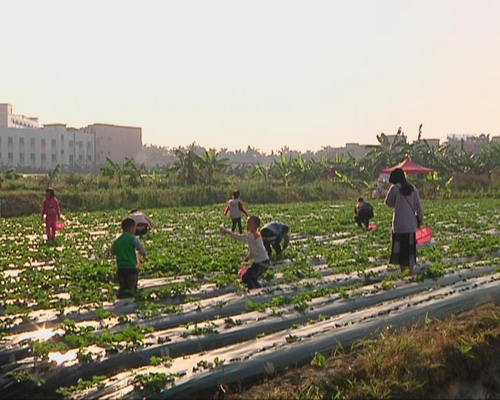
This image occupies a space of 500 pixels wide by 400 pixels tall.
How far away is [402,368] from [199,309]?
2.92 meters

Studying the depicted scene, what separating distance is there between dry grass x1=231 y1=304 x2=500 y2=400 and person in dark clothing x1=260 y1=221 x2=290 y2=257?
17.0 ft

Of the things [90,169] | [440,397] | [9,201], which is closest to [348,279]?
[440,397]

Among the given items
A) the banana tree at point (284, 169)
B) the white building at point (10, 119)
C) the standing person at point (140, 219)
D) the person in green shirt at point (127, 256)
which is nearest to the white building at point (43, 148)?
the white building at point (10, 119)

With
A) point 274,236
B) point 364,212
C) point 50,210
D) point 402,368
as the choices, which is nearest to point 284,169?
point 364,212

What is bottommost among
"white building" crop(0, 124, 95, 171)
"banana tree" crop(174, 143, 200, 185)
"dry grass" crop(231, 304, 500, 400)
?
"dry grass" crop(231, 304, 500, 400)

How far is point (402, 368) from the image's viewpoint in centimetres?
565

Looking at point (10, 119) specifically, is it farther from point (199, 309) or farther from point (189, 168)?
point (199, 309)

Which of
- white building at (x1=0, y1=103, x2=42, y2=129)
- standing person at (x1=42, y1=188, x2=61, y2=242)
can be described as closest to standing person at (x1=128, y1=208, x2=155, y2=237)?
standing person at (x1=42, y1=188, x2=61, y2=242)

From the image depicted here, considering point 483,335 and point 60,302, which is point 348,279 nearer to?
point 483,335

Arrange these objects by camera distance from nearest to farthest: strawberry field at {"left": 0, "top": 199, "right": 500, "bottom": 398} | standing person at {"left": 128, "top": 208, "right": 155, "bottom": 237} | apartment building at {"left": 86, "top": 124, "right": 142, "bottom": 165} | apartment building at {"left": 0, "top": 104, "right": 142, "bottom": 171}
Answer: strawberry field at {"left": 0, "top": 199, "right": 500, "bottom": 398}, standing person at {"left": 128, "top": 208, "right": 155, "bottom": 237}, apartment building at {"left": 0, "top": 104, "right": 142, "bottom": 171}, apartment building at {"left": 86, "top": 124, "right": 142, "bottom": 165}

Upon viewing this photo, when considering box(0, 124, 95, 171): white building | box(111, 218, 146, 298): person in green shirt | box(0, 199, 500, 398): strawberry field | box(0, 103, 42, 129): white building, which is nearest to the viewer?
box(0, 199, 500, 398): strawberry field

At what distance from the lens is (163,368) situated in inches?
217

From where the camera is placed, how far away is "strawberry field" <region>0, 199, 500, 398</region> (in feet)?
18.1

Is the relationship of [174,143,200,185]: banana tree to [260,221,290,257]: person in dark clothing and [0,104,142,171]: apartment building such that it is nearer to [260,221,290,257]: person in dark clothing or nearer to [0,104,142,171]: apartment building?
[260,221,290,257]: person in dark clothing
